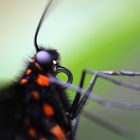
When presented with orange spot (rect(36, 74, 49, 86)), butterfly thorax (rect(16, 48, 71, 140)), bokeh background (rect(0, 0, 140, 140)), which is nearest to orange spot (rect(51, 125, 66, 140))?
butterfly thorax (rect(16, 48, 71, 140))

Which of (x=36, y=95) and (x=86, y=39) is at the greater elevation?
(x=36, y=95)

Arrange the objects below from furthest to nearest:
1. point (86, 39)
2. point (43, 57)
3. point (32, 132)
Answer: point (86, 39), point (43, 57), point (32, 132)

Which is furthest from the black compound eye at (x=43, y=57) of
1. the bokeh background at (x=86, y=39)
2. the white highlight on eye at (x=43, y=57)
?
the bokeh background at (x=86, y=39)

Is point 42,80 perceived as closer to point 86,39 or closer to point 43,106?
point 43,106

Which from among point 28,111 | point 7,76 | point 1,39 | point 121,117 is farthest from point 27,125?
point 1,39

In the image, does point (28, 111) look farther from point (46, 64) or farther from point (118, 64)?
point (118, 64)

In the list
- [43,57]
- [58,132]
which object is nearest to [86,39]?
[43,57]
